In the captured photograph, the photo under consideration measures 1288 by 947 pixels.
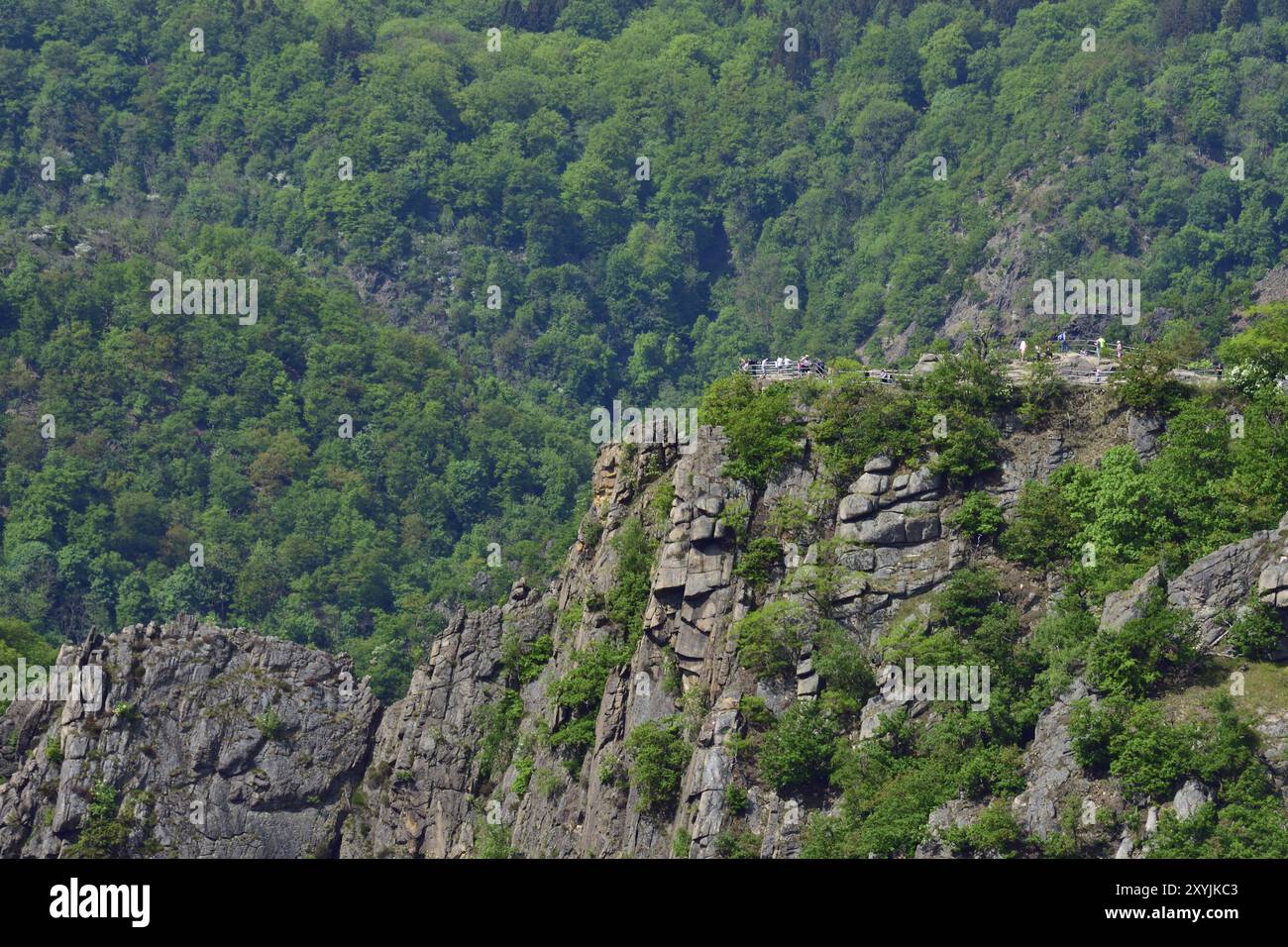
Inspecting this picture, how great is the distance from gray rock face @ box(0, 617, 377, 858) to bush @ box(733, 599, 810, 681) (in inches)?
967

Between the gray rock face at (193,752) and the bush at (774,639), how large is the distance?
24564 millimetres

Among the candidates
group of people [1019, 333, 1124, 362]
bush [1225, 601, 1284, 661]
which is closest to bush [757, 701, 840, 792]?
bush [1225, 601, 1284, 661]

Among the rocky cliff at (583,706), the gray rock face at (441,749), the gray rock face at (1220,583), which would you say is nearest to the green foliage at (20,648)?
the rocky cliff at (583,706)

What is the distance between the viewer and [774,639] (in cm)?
A: 9531

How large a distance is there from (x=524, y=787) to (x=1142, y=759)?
27.2 m

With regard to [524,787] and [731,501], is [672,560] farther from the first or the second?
[524,787]

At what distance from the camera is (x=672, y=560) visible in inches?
3942

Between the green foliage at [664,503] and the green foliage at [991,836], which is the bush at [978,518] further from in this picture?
the green foliage at [991,836]

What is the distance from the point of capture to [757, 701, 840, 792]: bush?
302ft

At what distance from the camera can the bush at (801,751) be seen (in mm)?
92062

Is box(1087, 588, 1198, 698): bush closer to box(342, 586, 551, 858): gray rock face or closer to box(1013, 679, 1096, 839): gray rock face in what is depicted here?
box(1013, 679, 1096, 839): gray rock face

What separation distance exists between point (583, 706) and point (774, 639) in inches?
422

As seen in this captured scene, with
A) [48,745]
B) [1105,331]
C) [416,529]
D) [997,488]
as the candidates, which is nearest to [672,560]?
[997,488]
